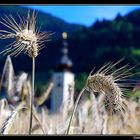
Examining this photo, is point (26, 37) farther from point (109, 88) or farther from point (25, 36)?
point (109, 88)

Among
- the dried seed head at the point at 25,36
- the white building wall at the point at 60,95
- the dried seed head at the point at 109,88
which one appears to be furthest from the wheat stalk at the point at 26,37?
the white building wall at the point at 60,95

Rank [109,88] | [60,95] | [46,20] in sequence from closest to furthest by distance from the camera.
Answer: [109,88] → [46,20] → [60,95]

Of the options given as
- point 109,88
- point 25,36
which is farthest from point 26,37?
point 109,88

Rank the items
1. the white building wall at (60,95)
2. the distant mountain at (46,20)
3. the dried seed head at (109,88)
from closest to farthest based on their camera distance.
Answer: the dried seed head at (109,88), the distant mountain at (46,20), the white building wall at (60,95)

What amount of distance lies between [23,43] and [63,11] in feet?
2.67

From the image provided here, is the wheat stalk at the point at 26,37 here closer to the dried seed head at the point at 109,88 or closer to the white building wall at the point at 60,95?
the dried seed head at the point at 109,88

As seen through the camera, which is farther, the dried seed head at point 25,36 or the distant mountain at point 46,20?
the distant mountain at point 46,20

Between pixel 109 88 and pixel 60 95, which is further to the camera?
pixel 60 95

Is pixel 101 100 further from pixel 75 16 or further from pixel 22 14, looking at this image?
pixel 22 14

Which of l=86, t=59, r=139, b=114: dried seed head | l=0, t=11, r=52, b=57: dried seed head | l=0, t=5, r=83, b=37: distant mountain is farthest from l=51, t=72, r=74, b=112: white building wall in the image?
l=86, t=59, r=139, b=114: dried seed head

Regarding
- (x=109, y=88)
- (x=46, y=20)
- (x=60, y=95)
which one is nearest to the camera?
(x=109, y=88)

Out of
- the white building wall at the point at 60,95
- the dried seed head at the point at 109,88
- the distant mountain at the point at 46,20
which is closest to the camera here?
the dried seed head at the point at 109,88

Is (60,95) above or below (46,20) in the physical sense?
below

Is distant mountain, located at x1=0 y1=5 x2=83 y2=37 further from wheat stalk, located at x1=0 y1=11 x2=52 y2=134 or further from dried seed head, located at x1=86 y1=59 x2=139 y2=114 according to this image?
dried seed head, located at x1=86 y1=59 x2=139 y2=114
